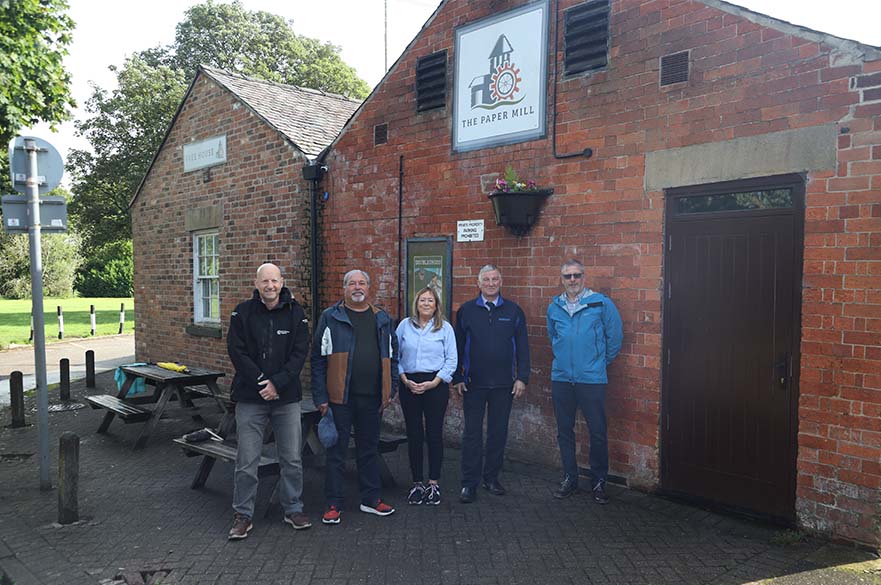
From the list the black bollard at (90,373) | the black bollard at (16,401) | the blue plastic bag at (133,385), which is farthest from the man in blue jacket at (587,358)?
the black bollard at (90,373)

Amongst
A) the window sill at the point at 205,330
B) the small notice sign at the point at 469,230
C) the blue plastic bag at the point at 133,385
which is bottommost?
the blue plastic bag at the point at 133,385

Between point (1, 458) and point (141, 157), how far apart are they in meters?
20.3

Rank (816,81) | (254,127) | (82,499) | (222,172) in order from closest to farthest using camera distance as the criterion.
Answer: (816,81) → (82,499) → (254,127) → (222,172)

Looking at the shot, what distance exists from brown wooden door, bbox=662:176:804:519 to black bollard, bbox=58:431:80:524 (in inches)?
189

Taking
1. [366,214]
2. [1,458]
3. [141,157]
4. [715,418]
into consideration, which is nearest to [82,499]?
[1,458]

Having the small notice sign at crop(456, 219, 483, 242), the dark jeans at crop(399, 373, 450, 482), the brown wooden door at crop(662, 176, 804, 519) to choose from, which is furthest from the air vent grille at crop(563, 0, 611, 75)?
the dark jeans at crop(399, 373, 450, 482)

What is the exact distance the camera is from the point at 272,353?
4.68 m

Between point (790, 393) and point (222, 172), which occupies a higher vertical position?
point (222, 172)

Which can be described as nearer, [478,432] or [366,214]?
[478,432]

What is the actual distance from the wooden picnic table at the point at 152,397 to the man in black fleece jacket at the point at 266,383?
7.68 feet

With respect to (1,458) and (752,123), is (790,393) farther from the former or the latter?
(1,458)

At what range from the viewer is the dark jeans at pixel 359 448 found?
4949 millimetres

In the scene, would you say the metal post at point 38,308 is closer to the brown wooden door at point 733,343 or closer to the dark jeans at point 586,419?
the dark jeans at point 586,419

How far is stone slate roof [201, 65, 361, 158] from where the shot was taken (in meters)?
9.52
